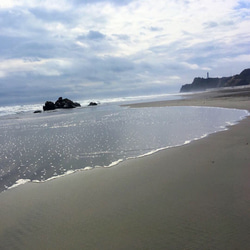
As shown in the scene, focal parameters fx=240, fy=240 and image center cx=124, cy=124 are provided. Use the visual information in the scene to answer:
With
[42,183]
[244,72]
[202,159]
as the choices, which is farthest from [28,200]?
[244,72]

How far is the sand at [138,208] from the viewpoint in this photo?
11.5 feet

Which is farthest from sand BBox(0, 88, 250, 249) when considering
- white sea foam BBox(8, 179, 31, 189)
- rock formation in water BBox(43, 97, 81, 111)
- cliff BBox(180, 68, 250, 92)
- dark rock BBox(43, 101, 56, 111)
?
cliff BBox(180, 68, 250, 92)

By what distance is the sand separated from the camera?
3.49 m

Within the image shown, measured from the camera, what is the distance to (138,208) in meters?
Result: 4.40

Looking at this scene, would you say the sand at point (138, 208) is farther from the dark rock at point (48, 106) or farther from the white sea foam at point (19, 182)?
the dark rock at point (48, 106)

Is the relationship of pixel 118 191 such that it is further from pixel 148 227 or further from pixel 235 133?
pixel 235 133

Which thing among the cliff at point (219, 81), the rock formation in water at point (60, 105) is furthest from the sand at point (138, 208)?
the cliff at point (219, 81)

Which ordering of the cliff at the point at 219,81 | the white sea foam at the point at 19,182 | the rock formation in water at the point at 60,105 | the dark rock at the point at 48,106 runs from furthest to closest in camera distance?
the cliff at the point at 219,81 < the rock formation in water at the point at 60,105 < the dark rock at the point at 48,106 < the white sea foam at the point at 19,182

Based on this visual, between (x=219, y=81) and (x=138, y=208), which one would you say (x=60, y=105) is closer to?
(x=138, y=208)

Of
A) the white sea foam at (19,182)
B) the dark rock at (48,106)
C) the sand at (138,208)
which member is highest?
the dark rock at (48,106)

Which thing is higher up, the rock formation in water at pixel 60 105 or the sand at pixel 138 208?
the rock formation in water at pixel 60 105

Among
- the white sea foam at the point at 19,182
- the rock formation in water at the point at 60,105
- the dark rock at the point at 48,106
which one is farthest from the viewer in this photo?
the rock formation in water at the point at 60,105

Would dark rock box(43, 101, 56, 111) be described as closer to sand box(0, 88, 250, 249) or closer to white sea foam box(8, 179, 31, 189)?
white sea foam box(8, 179, 31, 189)

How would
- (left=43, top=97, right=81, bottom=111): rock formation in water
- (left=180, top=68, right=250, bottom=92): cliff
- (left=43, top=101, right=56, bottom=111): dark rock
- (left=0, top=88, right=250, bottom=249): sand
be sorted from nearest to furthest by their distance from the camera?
1. (left=0, top=88, right=250, bottom=249): sand
2. (left=43, top=101, right=56, bottom=111): dark rock
3. (left=43, top=97, right=81, bottom=111): rock formation in water
4. (left=180, top=68, right=250, bottom=92): cliff
